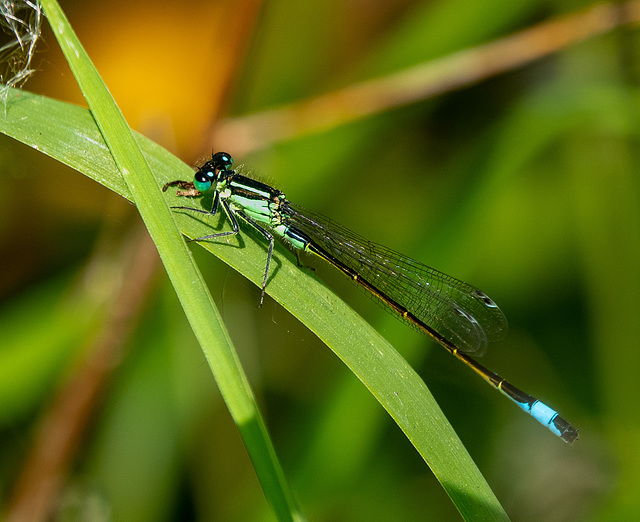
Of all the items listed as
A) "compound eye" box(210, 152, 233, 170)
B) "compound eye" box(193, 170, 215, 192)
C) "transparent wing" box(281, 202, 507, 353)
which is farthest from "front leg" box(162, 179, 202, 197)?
"transparent wing" box(281, 202, 507, 353)

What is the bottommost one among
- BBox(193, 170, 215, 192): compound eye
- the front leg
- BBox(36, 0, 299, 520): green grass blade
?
BBox(36, 0, 299, 520): green grass blade

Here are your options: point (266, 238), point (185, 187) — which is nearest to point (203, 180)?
point (185, 187)

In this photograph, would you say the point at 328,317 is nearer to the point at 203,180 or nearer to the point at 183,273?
the point at 183,273

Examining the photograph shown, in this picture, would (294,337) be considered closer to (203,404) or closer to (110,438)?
(203,404)

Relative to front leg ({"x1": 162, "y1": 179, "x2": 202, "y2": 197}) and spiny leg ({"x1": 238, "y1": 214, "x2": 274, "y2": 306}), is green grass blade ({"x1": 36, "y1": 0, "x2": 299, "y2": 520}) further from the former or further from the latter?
spiny leg ({"x1": 238, "y1": 214, "x2": 274, "y2": 306})

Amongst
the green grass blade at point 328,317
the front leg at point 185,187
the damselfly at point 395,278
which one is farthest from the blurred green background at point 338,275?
the front leg at point 185,187

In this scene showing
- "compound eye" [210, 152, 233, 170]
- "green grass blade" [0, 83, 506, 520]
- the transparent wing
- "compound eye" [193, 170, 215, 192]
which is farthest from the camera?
the transparent wing
